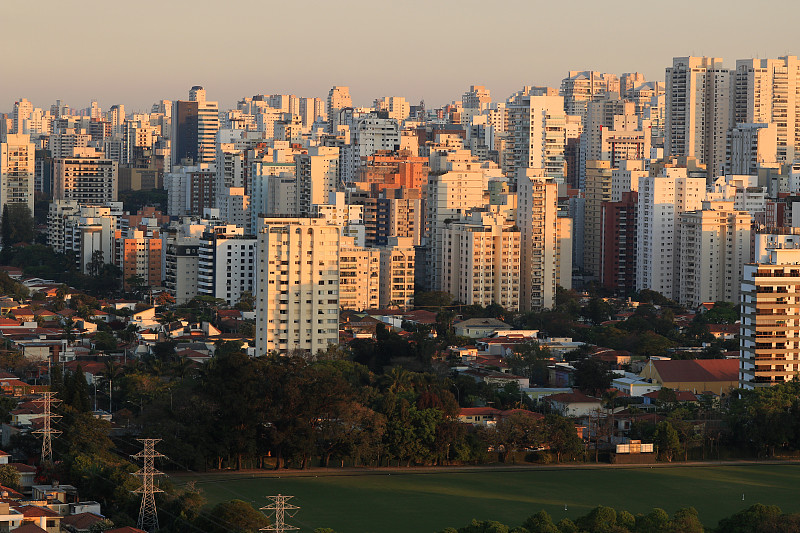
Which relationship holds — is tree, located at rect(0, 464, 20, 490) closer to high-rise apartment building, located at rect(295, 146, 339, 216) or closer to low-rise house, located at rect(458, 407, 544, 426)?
low-rise house, located at rect(458, 407, 544, 426)

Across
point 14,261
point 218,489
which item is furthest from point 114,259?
point 218,489

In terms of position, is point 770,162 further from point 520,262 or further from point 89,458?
point 89,458

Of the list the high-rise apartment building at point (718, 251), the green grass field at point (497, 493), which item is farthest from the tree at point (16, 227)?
the green grass field at point (497, 493)

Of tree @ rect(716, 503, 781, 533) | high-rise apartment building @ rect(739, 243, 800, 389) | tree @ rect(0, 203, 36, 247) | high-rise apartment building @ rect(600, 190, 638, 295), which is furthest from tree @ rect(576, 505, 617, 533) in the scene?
tree @ rect(0, 203, 36, 247)

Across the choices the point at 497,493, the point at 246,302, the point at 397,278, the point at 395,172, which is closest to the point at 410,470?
the point at 497,493

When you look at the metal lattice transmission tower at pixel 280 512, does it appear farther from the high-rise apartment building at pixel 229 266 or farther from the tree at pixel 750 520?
the high-rise apartment building at pixel 229 266

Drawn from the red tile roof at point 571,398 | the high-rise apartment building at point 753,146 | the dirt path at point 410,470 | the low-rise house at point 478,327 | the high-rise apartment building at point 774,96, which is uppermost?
the high-rise apartment building at point 774,96
